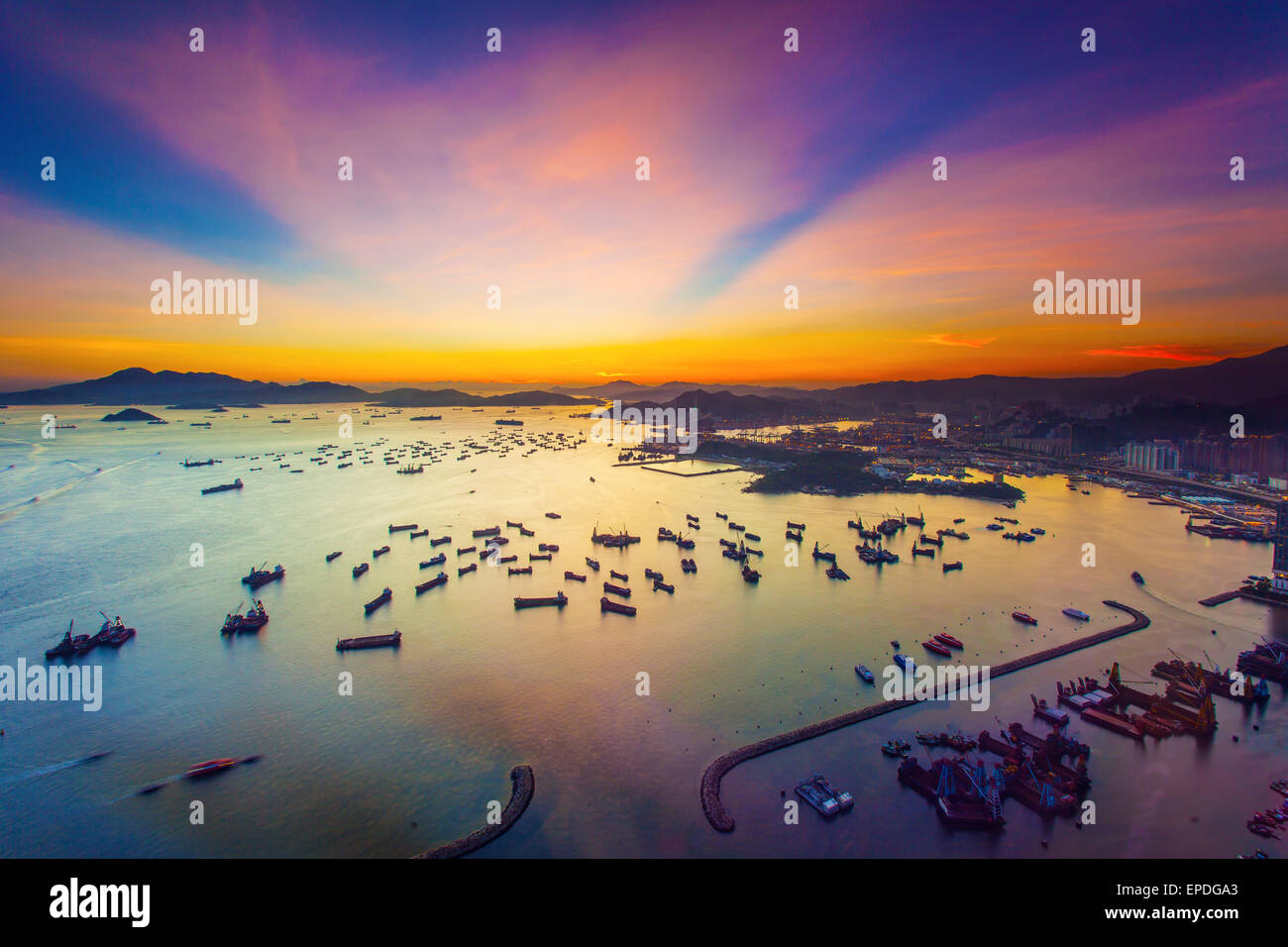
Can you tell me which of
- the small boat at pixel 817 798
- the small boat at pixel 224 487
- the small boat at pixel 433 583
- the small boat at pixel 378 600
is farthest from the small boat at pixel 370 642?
the small boat at pixel 224 487

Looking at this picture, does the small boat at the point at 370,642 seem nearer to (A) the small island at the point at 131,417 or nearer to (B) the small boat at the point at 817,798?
(B) the small boat at the point at 817,798

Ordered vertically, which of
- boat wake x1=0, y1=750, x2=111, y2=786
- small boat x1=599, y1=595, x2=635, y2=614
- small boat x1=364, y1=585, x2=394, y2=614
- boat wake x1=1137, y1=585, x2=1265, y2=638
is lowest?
boat wake x1=0, y1=750, x2=111, y2=786

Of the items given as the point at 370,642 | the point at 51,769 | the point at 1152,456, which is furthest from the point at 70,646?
the point at 1152,456

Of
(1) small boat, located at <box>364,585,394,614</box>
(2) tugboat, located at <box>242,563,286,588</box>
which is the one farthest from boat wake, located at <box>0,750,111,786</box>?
(2) tugboat, located at <box>242,563,286,588</box>

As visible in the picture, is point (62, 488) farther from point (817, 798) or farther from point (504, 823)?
point (817, 798)

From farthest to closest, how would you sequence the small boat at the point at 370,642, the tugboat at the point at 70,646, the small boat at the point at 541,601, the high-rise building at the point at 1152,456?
the high-rise building at the point at 1152,456
the small boat at the point at 541,601
the small boat at the point at 370,642
the tugboat at the point at 70,646

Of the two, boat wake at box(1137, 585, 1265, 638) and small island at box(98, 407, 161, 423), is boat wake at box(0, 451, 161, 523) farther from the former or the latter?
boat wake at box(1137, 585, 1265, 638)

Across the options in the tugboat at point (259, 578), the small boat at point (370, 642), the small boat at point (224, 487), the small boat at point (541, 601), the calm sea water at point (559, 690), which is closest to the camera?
the calm sea water at point (559, 690)
